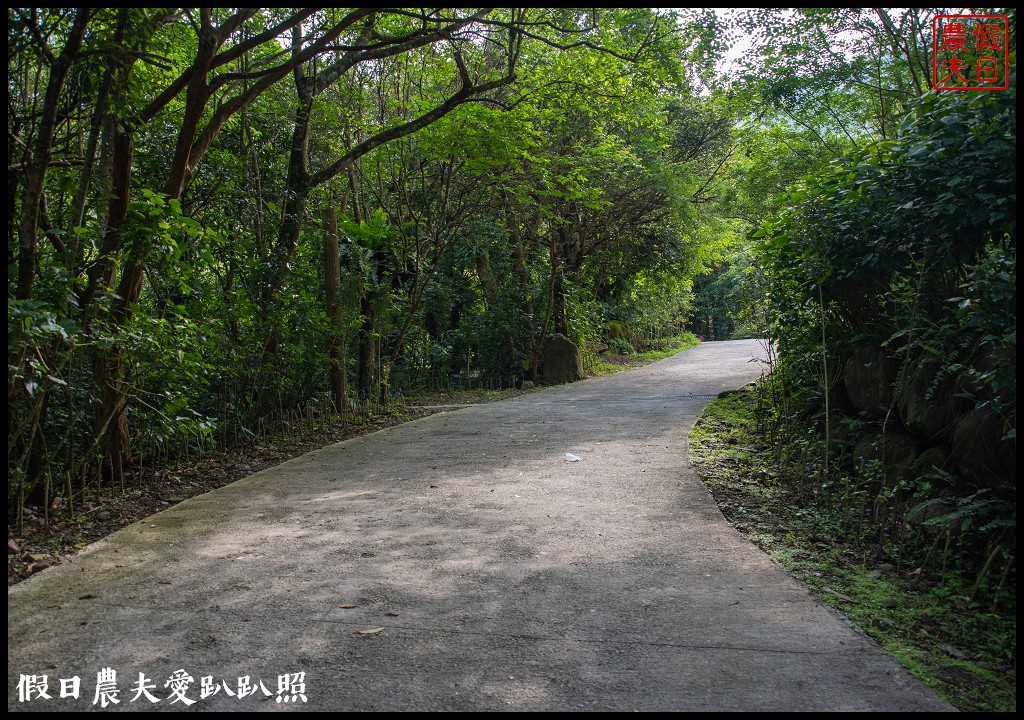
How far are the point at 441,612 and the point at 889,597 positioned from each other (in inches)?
83.6

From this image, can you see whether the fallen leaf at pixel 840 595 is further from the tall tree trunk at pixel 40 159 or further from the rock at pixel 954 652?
the tall tree trunk at pixel 40 159

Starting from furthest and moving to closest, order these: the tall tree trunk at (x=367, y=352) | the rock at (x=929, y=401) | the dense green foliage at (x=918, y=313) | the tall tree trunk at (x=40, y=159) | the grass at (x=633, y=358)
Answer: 1. the grass at (x=633, y=358)
2. the tall tree trunk at (x=367, y=352)
3. the rock at (x=929, y=401)
4. the tall tree trunk at (x=40, y=159)
5. the dense green foliage at (x=918, y=313)

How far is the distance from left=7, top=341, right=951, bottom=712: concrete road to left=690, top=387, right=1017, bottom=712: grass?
0.14 m

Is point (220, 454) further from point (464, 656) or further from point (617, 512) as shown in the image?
point (464, 656)

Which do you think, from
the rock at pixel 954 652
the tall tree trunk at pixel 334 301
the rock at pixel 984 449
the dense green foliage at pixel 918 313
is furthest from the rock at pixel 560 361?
the rock at pixel 954 652

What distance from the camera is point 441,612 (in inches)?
133

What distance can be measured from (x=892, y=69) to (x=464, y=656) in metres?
9.89

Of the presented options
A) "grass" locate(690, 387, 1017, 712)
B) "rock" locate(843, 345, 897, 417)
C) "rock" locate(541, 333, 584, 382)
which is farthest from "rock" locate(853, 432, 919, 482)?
"rock" locate(541, 333, 584, 382)

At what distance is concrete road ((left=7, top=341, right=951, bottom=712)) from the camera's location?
2680 millimetres

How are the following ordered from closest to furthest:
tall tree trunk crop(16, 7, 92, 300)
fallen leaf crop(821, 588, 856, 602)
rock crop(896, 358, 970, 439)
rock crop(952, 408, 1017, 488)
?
fallen leaf crop(821, 588, 856, 602) < rock crop(952, 408, 1017, 488) < tall tree trunk crop(16, 7, 92, 300) < rock crop(896, 358, 970, 439)

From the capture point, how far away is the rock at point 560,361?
47.0 ft

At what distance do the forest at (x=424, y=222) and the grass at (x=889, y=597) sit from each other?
0.81 ft

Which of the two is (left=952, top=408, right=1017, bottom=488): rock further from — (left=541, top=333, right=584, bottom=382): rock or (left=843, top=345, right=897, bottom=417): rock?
(left=541, top=333, right=584, bottom=382): rock

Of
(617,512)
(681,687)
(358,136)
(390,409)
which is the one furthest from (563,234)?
(681,687)
